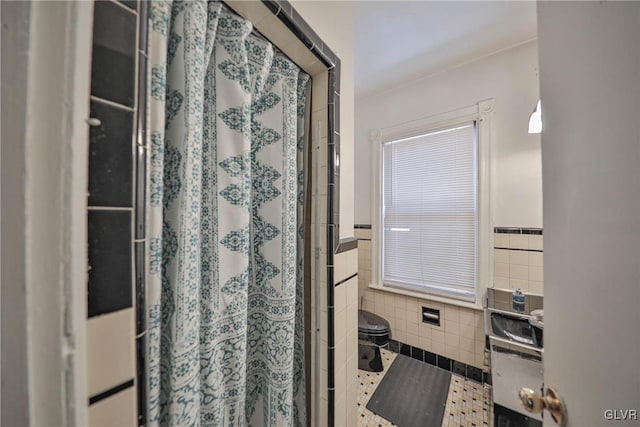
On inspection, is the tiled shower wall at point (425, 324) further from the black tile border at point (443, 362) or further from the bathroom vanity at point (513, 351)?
the bathroom vanity at point (513, 351)

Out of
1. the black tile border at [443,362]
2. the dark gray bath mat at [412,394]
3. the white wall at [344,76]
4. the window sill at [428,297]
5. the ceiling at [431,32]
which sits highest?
the ceiling at [431,32]

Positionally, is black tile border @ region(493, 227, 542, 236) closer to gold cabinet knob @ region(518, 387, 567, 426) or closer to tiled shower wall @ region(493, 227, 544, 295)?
tiled shower wall @ region(493, 227, 544, 295)

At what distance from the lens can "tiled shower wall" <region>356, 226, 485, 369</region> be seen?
1.79 m

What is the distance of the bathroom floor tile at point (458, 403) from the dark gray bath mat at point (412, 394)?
1.3 inches

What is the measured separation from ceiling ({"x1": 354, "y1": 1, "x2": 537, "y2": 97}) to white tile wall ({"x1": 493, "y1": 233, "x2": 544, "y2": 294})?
4.49ft

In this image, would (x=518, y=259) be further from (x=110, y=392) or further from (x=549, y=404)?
(x=110, y=392)

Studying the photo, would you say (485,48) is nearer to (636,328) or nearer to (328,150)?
(328,150)

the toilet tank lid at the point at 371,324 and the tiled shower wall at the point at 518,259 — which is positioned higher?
the tiled shower wall at the point at 518,259

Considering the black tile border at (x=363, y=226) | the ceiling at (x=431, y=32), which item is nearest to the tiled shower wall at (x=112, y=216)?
the ceiling at (x=431, y=32)

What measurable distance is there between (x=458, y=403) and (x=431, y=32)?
8.10ft

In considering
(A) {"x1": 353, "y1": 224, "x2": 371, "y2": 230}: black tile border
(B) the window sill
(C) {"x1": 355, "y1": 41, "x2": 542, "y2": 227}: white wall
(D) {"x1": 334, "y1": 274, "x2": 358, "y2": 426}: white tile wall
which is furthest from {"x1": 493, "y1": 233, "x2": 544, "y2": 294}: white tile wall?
(D) {"x1": 334, "y1": 274, "x2": 358, "y2": 426}: white tile wall

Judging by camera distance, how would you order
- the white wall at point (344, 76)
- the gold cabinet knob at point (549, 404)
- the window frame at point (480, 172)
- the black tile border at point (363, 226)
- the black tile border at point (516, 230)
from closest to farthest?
the gold cabinet knob at point (549, 404) < the white wall at point (344, 76) < the black tile border at point (516, 230) < the window frame at point (480, 172) < the black tile border at point (363, 226)

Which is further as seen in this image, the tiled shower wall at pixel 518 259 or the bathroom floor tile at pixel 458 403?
the tiled shower wall at pixel 518 259

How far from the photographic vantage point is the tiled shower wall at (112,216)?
32 centimetres
